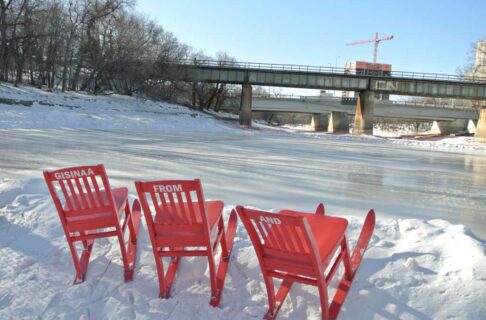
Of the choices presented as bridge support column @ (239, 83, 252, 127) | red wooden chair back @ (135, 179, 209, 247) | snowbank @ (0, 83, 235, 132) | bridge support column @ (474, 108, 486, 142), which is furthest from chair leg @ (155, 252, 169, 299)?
bridge support column @ (474, 108, 486, 142)

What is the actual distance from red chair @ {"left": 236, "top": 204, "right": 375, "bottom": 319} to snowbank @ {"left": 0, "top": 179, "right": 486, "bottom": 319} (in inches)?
5.2

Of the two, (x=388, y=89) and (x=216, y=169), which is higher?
(x=388, y=89)

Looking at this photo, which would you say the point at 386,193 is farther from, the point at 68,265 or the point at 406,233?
the point at 68,265

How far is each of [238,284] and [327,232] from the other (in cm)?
98

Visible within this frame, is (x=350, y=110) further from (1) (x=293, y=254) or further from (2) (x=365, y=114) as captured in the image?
(1) (x=293, y=254)

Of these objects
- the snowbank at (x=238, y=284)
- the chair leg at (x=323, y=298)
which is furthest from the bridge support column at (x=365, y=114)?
the chair leg at (x=323, y=298)

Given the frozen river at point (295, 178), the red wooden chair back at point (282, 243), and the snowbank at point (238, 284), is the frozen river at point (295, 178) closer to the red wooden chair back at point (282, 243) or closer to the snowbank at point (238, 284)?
the snowbank at point (238, 284)

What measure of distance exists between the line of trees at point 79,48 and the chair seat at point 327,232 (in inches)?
1498

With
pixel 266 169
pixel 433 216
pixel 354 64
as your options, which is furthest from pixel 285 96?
pixel 433 216

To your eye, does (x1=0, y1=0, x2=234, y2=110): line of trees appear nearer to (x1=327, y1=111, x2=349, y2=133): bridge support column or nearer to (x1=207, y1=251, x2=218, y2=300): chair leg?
(x1=327, y1=111, x2=349, y2=133): bridge support column

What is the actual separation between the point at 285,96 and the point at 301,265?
59605 millimetres

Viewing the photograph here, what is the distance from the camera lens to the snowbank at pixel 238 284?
3639mm

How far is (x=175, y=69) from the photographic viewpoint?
4897 cm

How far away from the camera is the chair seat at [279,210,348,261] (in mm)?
3578
